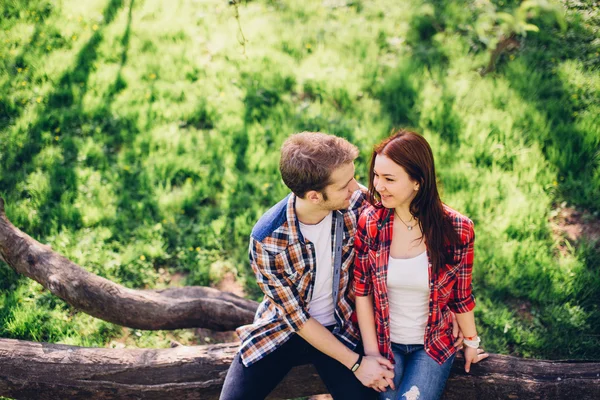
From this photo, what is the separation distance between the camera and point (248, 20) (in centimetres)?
627

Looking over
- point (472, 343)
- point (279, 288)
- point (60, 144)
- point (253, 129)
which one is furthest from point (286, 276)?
point (60, 144)

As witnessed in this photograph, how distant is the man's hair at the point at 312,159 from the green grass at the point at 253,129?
1641mm

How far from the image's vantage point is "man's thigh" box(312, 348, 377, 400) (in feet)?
8.42

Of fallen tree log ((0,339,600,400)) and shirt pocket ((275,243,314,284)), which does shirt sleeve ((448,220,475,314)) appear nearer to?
fallen tree log ((0,339,600,400))

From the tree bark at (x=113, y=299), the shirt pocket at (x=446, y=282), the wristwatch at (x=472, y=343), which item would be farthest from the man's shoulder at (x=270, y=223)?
the wristwatch at (x=472, y=343)

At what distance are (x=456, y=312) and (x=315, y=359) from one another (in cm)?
77

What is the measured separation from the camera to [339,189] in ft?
8.20

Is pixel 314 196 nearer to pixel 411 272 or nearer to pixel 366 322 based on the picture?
pixel 411 272

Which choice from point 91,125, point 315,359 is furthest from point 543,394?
point 91,125

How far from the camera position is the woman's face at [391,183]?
96.6 inches

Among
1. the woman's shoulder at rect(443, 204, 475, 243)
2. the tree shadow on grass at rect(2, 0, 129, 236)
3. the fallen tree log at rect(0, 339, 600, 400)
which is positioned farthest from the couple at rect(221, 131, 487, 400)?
the tree shadow on grass at rect(2, 0, 129, 236)

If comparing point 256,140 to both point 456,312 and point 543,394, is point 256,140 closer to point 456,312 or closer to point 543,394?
point 456,312

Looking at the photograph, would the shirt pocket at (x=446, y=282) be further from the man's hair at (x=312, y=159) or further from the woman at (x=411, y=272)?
the man's hair at (x=312, y=159)

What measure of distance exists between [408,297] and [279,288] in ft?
2.17
